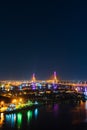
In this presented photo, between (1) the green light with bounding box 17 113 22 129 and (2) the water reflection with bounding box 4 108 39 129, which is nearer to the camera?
(2) the water reflection with bounding box 4 108 39 129

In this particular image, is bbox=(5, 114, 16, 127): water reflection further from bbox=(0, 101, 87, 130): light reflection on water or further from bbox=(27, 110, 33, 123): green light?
bbox=(27, 110, 33, 123): green light

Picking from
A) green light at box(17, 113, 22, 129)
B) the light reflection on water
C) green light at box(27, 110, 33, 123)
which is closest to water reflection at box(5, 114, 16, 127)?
the light reflection on water

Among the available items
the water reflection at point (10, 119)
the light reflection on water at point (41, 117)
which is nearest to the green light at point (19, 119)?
the light reflection on water at point (41, 117)

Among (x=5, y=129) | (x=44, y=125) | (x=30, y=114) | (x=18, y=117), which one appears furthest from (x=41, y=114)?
(x=5, y=129)

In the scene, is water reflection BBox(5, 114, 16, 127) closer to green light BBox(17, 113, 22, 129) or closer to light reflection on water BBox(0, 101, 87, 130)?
light reflection on water BBox(0, 101, 87, 130)

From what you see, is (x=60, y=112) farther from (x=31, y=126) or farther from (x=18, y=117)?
(x=31, y=126)

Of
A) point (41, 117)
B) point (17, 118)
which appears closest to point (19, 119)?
point (17, 118)

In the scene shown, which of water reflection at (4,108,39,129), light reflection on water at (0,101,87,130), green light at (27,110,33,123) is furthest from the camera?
green light at (27,110,33,123)

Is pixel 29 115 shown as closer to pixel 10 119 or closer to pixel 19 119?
pixel 19 119

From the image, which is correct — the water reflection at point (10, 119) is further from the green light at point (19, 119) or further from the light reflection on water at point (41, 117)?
the green light at point (19, 119)

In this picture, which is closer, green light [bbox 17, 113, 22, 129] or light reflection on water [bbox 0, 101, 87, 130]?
green light [bbox 17, 113, 22, 129]

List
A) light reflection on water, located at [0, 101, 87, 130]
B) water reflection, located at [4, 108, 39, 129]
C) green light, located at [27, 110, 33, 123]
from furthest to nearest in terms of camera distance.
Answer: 1. green light, located at [27, 110, 33, 123]
2. light reflection on water, located at [0, 101, 87, 130]
3. water reflection, located at [4, 108, 39, 129]
